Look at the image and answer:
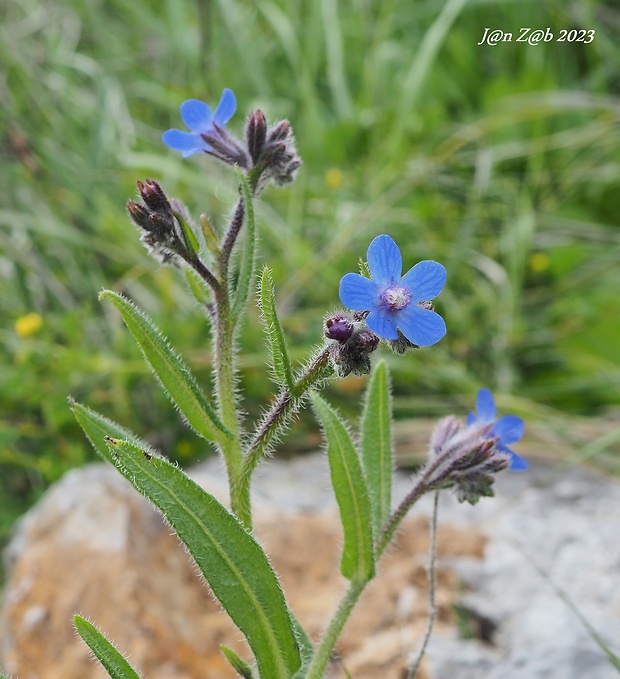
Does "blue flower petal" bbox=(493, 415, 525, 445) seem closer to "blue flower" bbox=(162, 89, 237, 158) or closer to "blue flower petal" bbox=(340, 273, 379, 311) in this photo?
"blue flower petal" bbox=(340, 273, 379, 311)

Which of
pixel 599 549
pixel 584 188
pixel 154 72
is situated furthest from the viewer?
pixel 154 72

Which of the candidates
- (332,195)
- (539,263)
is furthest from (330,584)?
(332,195)

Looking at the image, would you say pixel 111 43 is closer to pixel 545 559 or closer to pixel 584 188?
pixel 584 188

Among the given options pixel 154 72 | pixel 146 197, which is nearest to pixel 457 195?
pixel 154 72

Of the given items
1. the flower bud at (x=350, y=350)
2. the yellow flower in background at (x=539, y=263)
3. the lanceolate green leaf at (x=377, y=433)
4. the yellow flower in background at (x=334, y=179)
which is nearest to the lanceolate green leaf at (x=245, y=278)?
the flower bud at (x=350, y=350)

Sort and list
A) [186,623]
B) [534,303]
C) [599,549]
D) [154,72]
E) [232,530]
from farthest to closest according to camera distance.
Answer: [154,72], [534,303], [599,549], [186,623], [232,530]

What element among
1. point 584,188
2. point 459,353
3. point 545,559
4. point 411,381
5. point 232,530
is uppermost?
point 584,188

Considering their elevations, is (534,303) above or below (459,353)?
above
